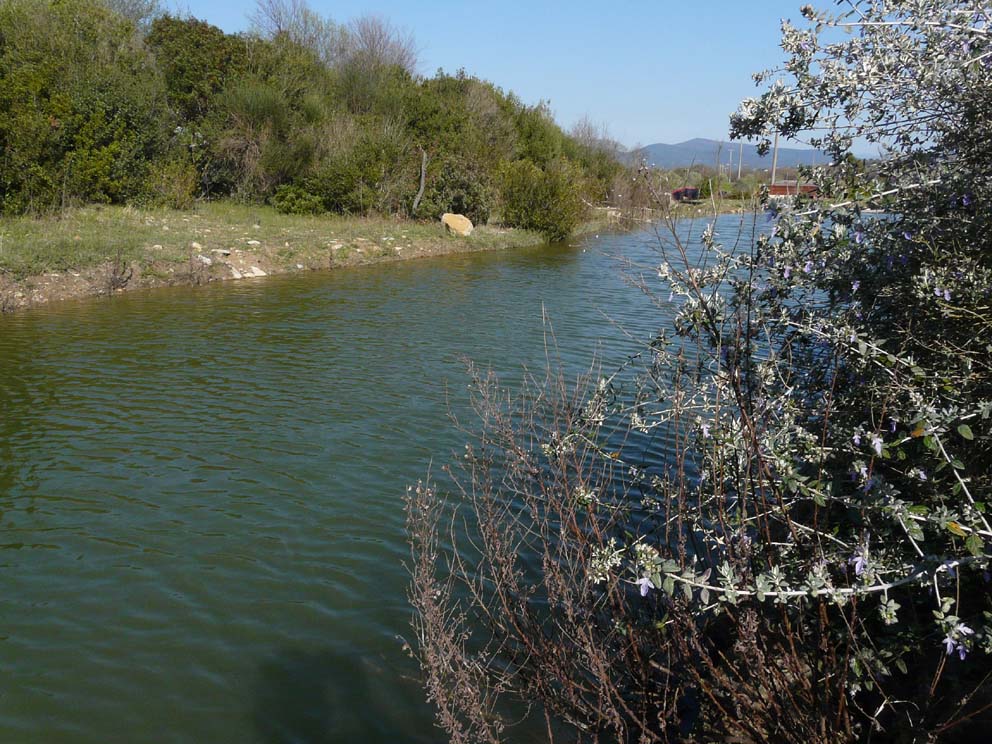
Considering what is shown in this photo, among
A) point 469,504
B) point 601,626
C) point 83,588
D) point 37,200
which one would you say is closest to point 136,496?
point 83,588

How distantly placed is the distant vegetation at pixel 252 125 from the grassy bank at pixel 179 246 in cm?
103

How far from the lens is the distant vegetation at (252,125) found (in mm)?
20750

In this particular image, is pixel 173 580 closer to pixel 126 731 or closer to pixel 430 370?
pixel 126 731

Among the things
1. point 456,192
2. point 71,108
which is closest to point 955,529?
point 71,108

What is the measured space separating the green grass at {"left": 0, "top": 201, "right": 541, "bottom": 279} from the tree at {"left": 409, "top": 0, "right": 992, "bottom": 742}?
15503mm

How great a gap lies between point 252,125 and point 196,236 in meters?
9.68

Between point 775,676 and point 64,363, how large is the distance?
36.2 feet

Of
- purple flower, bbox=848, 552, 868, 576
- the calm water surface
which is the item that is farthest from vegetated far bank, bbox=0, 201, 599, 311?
purple flower, bbox=848, 552, 868, 576

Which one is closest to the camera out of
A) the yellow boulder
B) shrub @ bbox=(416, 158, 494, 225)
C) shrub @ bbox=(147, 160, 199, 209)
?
shrub @ bbox=(147, 160, 199, 209)

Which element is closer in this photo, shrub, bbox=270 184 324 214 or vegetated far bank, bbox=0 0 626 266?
vegetated far bank, bbox=0 0 626 266

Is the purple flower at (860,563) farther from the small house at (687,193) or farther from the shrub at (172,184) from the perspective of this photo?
the shrub at (172,184)

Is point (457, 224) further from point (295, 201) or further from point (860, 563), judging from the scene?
point (860, 563)

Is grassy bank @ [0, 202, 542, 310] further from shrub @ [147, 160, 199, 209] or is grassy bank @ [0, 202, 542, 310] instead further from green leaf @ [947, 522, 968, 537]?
green leaf @ [947, 522, 968, 537]

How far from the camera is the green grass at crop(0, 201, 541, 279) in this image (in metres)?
16.9
